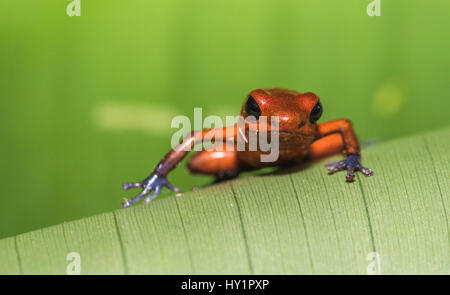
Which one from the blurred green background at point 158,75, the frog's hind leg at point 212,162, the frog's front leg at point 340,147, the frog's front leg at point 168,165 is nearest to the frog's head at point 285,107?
the frog's front leg at point 340,147

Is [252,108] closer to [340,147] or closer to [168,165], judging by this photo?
[168,165]

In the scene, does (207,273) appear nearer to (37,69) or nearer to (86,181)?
(86,181)

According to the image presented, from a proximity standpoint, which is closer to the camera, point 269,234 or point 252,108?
→ point 269,234

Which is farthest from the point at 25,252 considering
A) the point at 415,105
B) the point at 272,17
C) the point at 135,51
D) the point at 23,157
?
the point at 415,105

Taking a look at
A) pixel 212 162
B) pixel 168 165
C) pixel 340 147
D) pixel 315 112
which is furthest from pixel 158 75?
pixel 340 147

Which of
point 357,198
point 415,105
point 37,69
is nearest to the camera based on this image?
point 357,198

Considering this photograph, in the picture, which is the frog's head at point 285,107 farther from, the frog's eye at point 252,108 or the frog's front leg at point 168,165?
the frog's front leg at point 168,165

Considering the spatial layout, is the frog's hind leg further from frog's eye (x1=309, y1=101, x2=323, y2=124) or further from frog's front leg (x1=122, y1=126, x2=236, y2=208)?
frog's eye (x1=309, y1=101, x2=323, y2=124)
